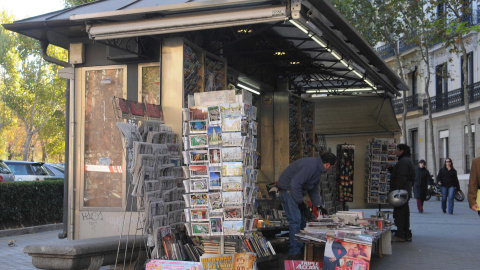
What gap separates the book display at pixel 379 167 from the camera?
15430 millimetres

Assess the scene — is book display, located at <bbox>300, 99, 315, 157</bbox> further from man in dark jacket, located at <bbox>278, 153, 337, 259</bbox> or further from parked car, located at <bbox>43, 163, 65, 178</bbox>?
parked car, located at <bbox>43, 163, 65, 178</bbox>

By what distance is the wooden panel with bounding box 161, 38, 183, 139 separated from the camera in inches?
357

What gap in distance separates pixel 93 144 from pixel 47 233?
21.2 feet

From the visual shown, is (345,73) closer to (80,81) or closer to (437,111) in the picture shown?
(80,81)

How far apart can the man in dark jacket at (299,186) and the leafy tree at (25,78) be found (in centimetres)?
3064

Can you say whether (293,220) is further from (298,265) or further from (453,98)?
(453,98)

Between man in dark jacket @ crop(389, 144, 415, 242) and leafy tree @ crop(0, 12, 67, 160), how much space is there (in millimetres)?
28898

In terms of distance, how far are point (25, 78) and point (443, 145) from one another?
992 inches

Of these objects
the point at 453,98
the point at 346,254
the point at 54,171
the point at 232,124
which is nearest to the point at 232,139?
the point at 232,124

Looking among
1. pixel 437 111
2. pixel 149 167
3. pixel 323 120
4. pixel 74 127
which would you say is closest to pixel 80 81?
pixel 74 127

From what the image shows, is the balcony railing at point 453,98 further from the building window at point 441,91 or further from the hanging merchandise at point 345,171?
the hanging merchandise at point 345,171

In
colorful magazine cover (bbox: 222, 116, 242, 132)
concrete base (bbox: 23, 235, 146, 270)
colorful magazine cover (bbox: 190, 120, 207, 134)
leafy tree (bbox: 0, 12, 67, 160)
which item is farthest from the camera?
leafy tree (bbox: 0, 12, 67, 160)

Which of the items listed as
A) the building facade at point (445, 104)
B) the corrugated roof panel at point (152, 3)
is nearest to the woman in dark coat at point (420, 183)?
the building facade at point (445, 104)

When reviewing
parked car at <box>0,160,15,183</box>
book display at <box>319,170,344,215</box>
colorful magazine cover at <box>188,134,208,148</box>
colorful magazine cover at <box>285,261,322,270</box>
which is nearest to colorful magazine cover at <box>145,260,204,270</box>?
colorful magazine cover at <box>285,261,322,270</box>
